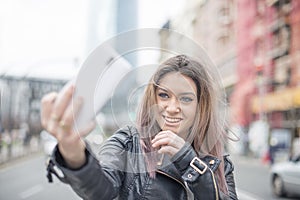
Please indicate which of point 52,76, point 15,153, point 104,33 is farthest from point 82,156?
point 15,153

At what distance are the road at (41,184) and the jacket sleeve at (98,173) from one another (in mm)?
787

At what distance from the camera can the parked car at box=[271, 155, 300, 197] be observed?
2021mm

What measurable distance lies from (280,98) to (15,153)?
1.18 m

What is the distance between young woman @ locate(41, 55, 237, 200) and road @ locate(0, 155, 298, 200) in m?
0.78

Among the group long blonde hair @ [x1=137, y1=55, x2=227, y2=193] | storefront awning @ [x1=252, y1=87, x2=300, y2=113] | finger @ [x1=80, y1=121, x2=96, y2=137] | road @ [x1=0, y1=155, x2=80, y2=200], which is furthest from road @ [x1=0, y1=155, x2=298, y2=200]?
finger @ [x1=80, y1=121, x2=96, y2=137]

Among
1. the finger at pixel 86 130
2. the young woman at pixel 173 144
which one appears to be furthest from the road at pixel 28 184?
the finger at pixel 86 130

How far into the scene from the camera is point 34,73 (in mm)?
1378

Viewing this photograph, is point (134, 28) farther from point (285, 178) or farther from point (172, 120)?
point (285, 178)

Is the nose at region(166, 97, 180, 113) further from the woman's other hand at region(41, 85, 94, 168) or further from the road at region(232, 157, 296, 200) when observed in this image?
the road at region(232, 157, 296, 200)

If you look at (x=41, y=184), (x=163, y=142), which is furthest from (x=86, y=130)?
(x=41, y=184)

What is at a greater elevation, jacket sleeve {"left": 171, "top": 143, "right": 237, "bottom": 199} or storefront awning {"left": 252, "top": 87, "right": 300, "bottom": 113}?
storefront awning {"left": 252, "top": 87, "right": 300, "bottom": 113}

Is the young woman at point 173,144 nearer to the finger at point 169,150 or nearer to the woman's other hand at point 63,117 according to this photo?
the finger at point 169,150

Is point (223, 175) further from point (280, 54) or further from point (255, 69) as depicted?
point (280, 54)

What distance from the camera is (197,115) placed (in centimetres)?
67
